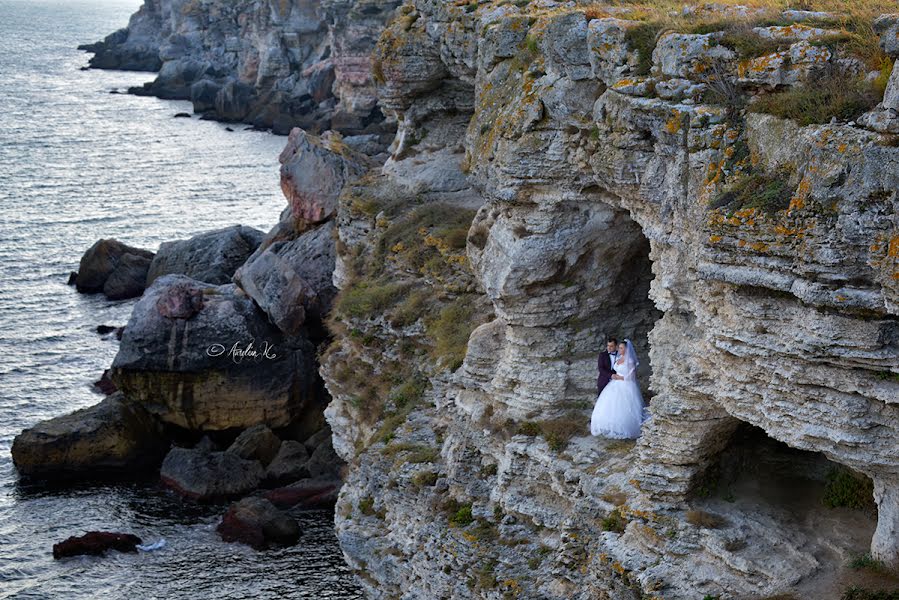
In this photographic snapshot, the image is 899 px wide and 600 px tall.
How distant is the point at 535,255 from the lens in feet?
80.8

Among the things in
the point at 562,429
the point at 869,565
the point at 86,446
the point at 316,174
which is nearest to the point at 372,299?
the point at 562,429

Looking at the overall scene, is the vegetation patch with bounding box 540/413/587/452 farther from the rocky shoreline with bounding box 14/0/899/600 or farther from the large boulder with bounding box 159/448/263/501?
the large boulder with bounding box 159/448/263/501

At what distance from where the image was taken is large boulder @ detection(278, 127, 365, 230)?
4794 cm

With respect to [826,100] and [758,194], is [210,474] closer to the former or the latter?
[758,194]

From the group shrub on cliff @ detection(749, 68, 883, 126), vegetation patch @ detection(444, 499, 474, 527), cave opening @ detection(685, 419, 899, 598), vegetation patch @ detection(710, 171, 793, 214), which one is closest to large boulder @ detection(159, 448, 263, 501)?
vegetation patch @ detection(444, 499, 474, 527)

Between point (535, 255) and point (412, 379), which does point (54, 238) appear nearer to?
point (412, 379)

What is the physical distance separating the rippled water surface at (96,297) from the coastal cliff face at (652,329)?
325 inches

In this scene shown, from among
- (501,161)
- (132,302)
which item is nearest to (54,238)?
(132,302)

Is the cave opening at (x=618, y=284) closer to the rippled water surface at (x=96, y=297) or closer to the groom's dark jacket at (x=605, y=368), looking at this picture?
the groom's dark jacket at (x=605, y=368)

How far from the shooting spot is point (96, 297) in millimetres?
61000

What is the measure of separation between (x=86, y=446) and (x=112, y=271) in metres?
20.1

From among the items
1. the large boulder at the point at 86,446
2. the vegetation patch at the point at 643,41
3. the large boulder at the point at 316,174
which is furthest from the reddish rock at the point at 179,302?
the vegetation patch at the point at 643,41

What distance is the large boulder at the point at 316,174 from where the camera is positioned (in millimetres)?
47938

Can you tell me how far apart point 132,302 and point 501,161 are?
38876mm
